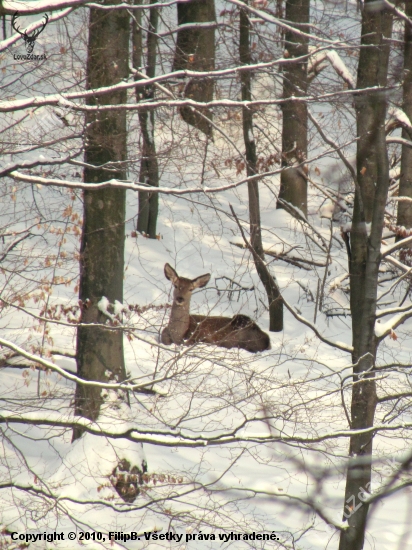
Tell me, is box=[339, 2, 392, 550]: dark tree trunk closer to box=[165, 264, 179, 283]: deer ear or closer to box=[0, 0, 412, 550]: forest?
box=[0, 0, 412, 550]: forest

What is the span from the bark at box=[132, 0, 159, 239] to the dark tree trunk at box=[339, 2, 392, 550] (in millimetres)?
1816

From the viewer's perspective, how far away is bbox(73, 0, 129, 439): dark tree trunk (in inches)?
252

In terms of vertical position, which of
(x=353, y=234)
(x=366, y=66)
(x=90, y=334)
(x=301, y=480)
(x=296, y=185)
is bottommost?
(x=301, y=480)

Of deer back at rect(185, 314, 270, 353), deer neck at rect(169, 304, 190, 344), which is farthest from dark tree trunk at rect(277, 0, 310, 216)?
deer neck at rect(169, 304, 190, 344)

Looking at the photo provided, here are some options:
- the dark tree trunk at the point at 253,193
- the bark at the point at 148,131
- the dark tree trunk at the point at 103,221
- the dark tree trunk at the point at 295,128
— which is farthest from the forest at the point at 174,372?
the dark tree trunk at the point at 295,128

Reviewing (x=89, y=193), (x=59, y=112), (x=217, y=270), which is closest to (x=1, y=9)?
(x=59, y=112)

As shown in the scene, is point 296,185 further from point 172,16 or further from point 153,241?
point 172,16

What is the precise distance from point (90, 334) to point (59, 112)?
7.52ft

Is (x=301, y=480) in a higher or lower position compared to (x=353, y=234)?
lower

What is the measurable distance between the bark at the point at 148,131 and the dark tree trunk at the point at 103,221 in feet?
1.11

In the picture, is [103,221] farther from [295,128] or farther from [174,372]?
[295,128]

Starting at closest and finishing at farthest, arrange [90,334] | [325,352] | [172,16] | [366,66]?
[366,66] < [90,334] < [325,352] < [172,16]

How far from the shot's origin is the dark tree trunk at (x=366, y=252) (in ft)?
17.9

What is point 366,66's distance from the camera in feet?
19.2
